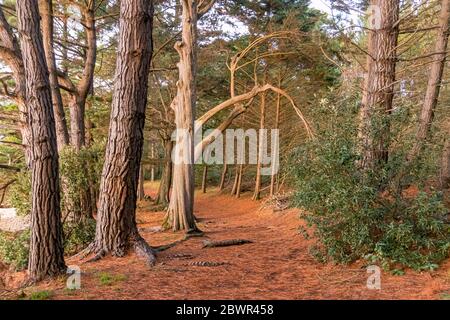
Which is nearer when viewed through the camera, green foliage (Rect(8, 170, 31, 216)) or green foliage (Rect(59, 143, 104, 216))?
green foliage (Rect(8, 170, 31, 216))

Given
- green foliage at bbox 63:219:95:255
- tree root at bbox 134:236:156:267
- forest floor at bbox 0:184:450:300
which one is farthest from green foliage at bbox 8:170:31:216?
tree root at bbox 134:236:156:267

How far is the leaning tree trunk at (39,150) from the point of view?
162 inches

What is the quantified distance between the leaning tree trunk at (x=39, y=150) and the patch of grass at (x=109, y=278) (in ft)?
1.58

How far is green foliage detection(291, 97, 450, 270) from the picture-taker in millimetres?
4406

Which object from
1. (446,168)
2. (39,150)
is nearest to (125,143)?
(39,150)

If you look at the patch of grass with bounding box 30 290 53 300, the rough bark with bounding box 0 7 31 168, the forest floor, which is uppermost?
the rough bark with bounding box 0 7 31 168

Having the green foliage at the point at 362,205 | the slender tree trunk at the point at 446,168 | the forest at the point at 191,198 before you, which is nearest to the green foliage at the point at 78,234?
the forest at the point at 191,198

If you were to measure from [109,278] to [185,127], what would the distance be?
489cm

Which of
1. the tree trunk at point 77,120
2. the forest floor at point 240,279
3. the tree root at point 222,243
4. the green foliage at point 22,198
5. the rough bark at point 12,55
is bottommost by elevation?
the tree root at point 222,243

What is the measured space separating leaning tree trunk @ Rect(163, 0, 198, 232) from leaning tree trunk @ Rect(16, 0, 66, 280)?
439 cm

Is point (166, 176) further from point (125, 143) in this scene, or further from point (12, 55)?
point (125, 143)

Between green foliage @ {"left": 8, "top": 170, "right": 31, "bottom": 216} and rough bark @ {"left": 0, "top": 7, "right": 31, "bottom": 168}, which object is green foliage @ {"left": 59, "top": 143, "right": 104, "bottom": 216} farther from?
rough bark @ {"left": 0, "top": 7, "right": 31, "bottom": 168}

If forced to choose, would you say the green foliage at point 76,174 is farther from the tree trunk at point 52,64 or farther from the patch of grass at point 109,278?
the patch of grass at point 109,278

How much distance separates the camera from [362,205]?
4.58m
